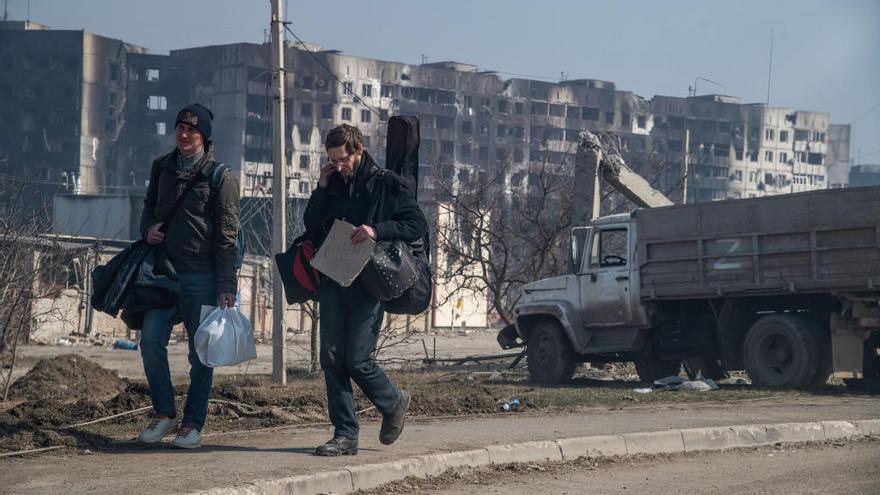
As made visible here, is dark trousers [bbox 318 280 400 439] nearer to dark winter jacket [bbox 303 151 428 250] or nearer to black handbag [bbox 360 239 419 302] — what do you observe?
black handbag [bbox 360 239 419 302]

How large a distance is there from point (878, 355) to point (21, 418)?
37.7 feet

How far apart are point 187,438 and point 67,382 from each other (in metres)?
8.54

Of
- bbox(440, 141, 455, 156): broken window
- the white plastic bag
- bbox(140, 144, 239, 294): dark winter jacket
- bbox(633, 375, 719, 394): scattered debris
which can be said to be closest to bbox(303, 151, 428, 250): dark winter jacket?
bbox(140, 144, 239, 294): dark winter jacket

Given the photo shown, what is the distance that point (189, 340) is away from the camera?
7.32m

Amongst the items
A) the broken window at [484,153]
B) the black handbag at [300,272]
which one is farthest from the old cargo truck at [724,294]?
the broken window at [484,153]

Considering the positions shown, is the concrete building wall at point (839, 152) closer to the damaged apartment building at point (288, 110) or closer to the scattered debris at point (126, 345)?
the damaged apartment building at point (288, 110)

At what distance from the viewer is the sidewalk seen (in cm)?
605

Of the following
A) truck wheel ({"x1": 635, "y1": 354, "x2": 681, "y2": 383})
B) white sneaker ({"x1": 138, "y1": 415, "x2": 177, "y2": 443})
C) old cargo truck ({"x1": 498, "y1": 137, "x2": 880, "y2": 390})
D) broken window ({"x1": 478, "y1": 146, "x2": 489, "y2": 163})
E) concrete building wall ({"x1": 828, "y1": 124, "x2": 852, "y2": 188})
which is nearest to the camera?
white sneaker ({"x1": 138, "y1": 415, "x2": 177, "y2": 443})

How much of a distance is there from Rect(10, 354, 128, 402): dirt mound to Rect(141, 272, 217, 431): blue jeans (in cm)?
699

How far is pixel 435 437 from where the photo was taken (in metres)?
8.47

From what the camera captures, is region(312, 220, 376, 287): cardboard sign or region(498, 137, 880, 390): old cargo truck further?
region(498, 137, 880, 390): old cargo truck

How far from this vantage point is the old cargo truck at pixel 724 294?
1512 cm

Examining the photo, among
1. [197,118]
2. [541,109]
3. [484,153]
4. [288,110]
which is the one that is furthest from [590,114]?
[197,118]

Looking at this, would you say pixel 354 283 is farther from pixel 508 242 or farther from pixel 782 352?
pixel 508 242
